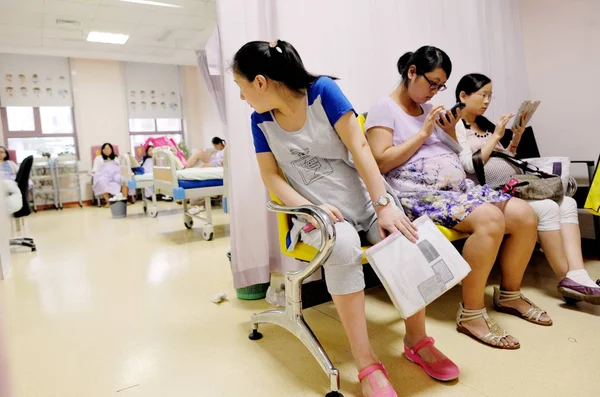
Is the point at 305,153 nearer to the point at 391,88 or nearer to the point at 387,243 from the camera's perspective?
the point at 387,243

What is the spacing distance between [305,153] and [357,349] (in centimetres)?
65

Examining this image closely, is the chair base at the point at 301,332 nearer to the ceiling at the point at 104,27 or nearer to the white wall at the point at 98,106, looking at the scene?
the ceiling at the point at 104,27

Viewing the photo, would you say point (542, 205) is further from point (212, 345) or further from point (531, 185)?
point (212, 345)

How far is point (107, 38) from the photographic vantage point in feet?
20.7

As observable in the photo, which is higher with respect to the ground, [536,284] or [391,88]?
[391,88]

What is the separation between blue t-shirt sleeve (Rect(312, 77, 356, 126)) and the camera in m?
1.27

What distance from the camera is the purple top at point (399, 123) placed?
5.08ft

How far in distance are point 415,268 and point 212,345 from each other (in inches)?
34.8

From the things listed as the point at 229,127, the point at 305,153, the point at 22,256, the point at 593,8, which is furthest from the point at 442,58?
the point at 22,256

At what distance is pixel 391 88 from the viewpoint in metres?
2.29

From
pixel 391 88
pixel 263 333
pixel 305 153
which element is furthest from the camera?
pixel 391 88

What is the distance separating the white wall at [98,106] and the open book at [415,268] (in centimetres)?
779

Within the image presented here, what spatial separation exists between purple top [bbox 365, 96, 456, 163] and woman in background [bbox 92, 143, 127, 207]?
635cm

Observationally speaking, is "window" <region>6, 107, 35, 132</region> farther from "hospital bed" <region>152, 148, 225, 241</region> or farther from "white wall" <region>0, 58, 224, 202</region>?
"hospital bed" <region>152, 148, 225, 241</region>
